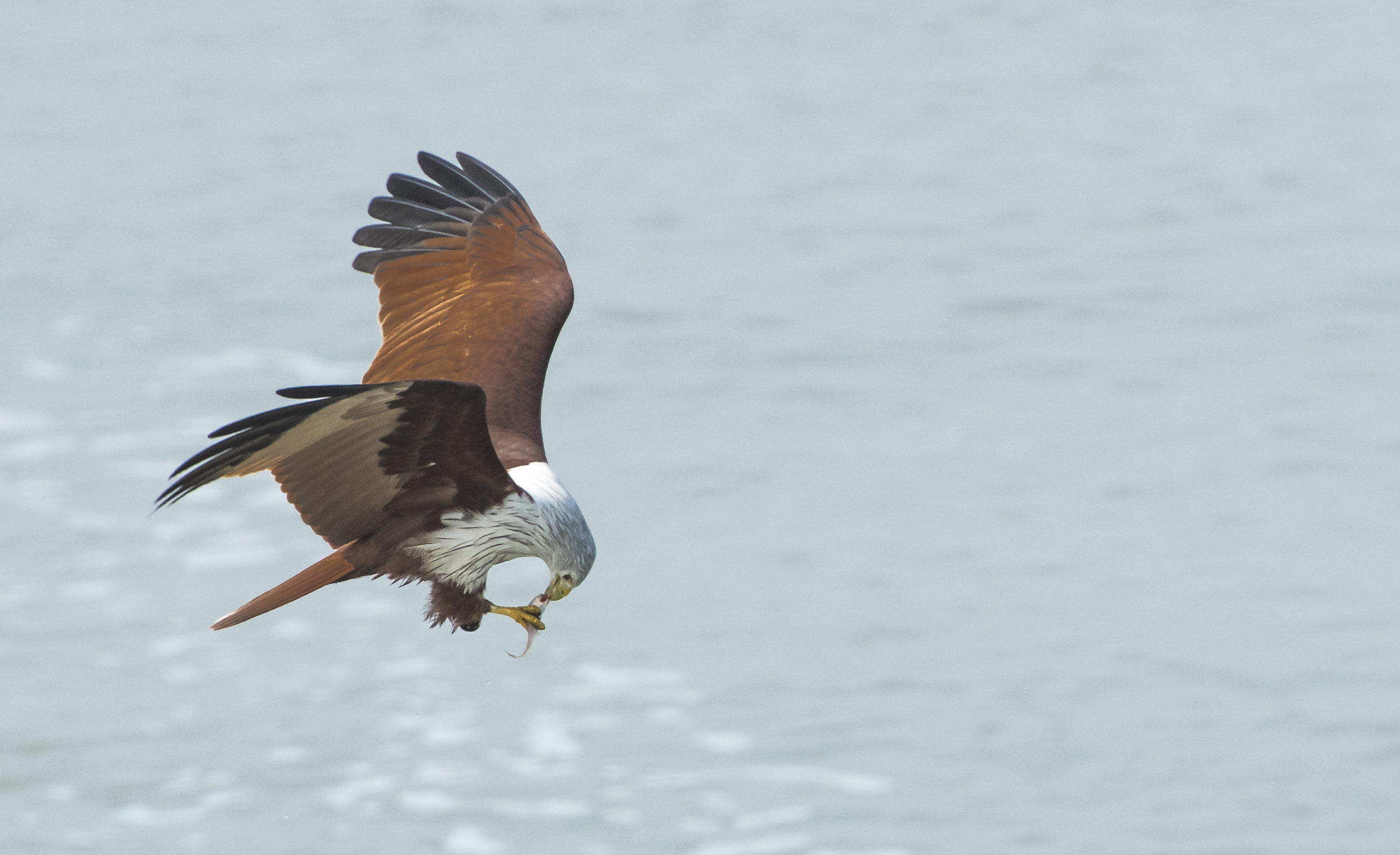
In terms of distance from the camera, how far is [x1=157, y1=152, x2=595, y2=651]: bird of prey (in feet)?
25.8

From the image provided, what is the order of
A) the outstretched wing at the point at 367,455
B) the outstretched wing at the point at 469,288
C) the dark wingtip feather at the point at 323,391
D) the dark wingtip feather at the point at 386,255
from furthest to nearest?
the dark wingtip feather at the point at 386,255, the outstretched wing at the point at 469,288, the outstretched wing at the point at 367,455, the dark wingtip feather at the point at 323,391

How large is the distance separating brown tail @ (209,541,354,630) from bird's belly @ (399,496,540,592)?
0.84 feet

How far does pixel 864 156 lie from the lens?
107 ft

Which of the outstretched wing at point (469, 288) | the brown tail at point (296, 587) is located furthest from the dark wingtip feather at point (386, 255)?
the brown tail at point (296, 587)

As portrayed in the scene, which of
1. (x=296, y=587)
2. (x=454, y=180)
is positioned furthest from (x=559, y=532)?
(x=454, y=180)

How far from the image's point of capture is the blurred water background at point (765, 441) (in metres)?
20.5

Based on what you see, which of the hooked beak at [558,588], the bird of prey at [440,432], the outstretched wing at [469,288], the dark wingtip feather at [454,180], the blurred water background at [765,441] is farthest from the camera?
the blurred water background at [765,441]

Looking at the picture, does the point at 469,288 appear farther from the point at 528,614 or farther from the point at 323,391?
the point at 323,391

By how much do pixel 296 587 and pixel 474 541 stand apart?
0.71 metres

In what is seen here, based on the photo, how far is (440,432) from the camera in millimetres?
8000

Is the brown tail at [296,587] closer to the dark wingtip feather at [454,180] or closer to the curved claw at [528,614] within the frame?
the curved claw at [528,614]

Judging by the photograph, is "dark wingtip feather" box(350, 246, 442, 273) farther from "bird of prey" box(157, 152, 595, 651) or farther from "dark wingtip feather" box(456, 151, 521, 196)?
"dark wingtip feather" box(456, 151, 521, 196)

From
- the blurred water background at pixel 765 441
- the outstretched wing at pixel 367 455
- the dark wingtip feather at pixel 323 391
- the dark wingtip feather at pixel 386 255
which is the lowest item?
the blurred water background at pixel 765 441

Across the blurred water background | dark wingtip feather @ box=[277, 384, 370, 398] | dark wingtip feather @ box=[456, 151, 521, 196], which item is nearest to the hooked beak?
dark wingtip feather @ box=[277, 384, 370, 398]
